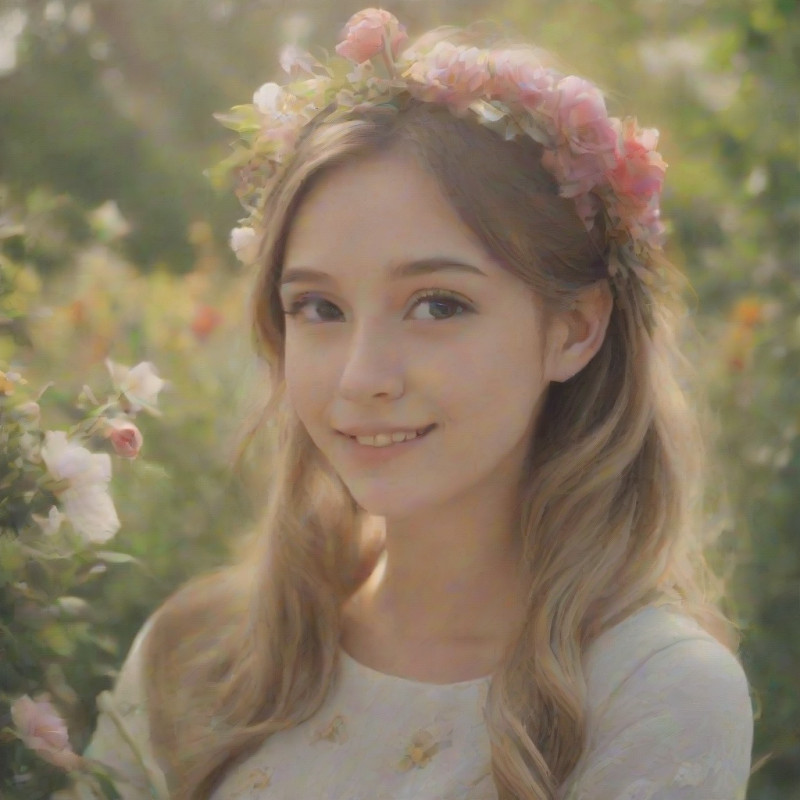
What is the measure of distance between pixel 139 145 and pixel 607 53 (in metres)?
3.61

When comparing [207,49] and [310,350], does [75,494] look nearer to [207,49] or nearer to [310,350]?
[310,350]

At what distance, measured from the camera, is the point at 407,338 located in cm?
197

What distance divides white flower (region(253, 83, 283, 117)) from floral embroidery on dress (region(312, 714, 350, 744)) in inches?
44.9

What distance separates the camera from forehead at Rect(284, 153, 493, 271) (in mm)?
1941

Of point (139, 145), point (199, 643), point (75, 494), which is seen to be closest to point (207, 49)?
point (139, 145)

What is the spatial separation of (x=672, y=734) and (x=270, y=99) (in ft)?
4.46

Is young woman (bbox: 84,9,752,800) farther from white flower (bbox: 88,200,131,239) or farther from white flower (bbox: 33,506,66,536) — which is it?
white flower (bbox: 88,200,131,239)

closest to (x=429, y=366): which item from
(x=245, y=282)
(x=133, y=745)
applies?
(x=245, y=282)

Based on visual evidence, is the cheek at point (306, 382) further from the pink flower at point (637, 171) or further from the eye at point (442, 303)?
the pink flower at point (637, 171)

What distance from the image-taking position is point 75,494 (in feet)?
5.58

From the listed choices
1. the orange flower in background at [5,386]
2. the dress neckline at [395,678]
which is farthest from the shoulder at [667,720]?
the orange flower in background at [5,386]

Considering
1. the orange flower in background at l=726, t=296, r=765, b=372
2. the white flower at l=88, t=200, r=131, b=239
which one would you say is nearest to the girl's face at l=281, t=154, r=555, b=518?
the white flower at l=88, t=200, r=131, b=239

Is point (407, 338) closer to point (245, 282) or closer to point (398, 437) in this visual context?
point (398, 437)

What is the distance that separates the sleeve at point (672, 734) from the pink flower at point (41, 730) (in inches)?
31.6
